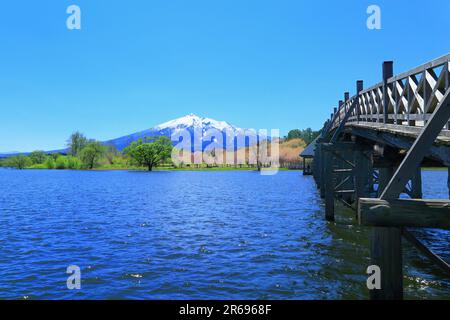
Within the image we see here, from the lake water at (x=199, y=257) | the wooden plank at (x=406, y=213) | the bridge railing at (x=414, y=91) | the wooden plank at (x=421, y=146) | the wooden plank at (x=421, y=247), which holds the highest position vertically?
the bridge railing at (x=414, y=91)

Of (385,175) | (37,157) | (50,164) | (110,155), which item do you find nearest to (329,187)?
(385,175)

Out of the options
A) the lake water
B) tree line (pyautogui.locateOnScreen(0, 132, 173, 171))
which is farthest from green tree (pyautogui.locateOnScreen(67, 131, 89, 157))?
the lake water

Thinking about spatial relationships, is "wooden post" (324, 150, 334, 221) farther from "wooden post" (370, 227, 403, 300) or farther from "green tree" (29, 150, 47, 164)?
"green tree" (29, 150, 47, 164)

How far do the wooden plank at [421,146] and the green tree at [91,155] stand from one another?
14613cm

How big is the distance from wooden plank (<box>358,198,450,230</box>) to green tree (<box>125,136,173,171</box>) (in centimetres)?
12705

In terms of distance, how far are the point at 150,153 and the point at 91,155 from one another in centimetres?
2800

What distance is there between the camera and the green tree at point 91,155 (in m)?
142

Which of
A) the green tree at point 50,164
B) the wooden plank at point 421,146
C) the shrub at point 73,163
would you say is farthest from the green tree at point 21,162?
the wooden plank at point 421,146

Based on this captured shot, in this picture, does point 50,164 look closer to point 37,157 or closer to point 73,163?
point 73,163

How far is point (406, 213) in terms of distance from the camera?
5.43 m

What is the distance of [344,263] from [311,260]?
102 cm

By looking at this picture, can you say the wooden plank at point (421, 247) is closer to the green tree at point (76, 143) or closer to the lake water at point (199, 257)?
the lake water at point (199, 257)

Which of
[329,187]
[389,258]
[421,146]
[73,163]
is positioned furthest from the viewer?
[73,163]
